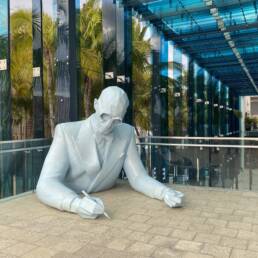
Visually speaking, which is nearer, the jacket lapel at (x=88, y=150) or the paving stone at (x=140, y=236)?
the paving stone at (x=140, y=236)

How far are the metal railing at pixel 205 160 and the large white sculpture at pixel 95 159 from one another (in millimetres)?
1991

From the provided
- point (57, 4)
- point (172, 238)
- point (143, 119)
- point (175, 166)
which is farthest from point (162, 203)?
point (143, 119)

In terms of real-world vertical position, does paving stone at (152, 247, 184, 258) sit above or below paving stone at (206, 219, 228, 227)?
above

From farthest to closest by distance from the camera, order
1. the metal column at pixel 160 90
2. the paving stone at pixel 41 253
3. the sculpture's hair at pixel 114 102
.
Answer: the metal column at pixel 160 90 → the sculpture's hair at pixel 114 102 → the paving stone at pixel 41 253

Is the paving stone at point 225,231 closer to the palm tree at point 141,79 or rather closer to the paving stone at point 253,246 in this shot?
the paving stone at point 253,246

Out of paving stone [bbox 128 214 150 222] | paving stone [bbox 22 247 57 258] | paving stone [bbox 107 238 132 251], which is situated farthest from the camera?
paving stone [bbox 128 214 150 222]

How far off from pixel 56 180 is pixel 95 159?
0.61 meters

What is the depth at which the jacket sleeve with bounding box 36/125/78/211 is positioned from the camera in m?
4.18

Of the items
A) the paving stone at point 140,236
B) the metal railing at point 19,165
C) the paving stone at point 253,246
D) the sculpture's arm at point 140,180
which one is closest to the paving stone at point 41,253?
the paving stone at point 140,236

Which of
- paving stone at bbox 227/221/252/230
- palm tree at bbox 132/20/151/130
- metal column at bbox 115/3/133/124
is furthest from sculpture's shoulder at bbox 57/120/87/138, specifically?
palm tree at bbox 132/20/151/130

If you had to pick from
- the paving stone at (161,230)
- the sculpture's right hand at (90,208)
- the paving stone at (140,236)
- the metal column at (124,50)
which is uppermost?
the metal column at (124,50)

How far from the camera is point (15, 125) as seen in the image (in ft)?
31.2

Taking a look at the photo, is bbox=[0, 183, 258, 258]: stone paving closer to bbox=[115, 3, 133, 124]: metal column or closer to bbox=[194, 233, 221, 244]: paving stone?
bbox=[194, 233, 221, 244]: paving stone

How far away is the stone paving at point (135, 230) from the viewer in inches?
124
